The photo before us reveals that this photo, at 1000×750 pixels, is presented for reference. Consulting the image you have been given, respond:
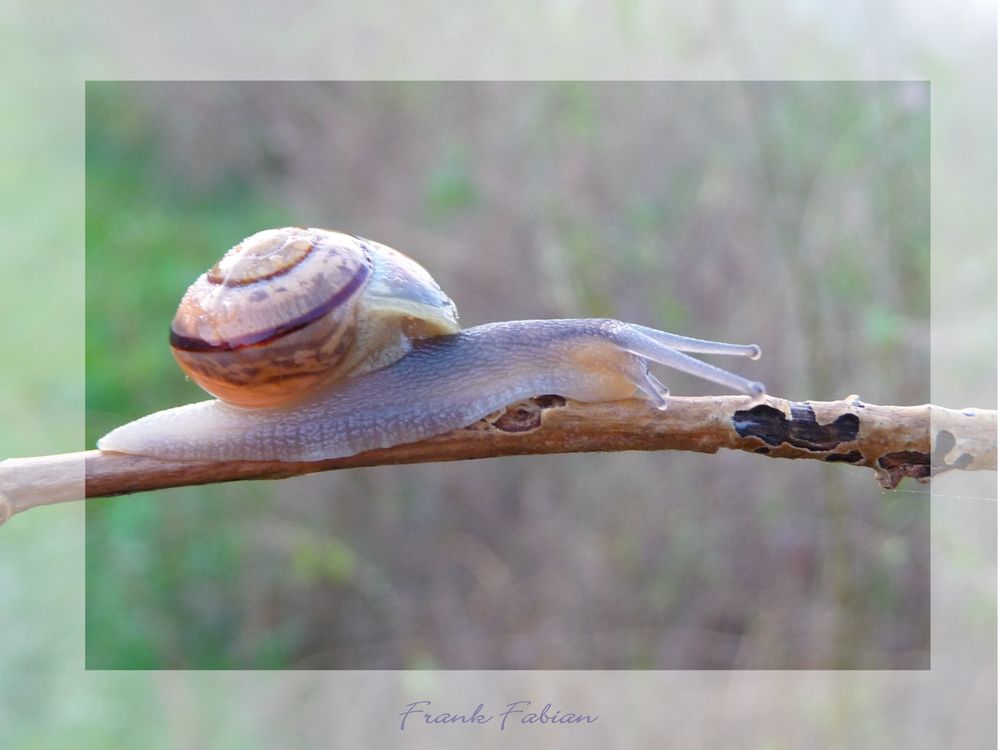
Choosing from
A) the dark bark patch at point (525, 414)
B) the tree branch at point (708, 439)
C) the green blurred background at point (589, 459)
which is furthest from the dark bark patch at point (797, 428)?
the green blurred background at point (589, 459)

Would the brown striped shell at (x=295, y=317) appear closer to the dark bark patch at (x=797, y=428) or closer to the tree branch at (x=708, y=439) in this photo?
the tree branch at (x=708, y=439)

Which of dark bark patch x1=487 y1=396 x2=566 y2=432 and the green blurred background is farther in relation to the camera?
the green blurred background

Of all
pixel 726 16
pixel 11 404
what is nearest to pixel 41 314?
pixel 11 404

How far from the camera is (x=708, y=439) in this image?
148 centimetres

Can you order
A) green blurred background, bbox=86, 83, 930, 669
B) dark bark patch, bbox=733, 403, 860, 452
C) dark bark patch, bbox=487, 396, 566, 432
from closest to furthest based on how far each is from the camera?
dark bark patch, bbox=733, 403, 860, 452, dark bark patch, bbox=487, 396, 566, 432, green blurred background, bbox=86, 83, 930, 669

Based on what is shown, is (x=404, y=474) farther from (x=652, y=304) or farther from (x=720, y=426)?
(x=720, y=426)

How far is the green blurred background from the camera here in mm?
3549

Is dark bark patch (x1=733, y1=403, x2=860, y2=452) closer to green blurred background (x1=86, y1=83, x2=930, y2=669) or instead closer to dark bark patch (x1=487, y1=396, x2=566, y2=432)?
dark bark patch (x1=487, y1=396, x2=566, y2=432)

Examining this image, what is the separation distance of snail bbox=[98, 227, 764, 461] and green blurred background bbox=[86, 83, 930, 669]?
77.1 inches

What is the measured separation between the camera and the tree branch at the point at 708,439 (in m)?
1.46

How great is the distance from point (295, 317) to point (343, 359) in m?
0.13

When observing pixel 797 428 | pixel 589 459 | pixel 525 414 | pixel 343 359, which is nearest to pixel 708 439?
pixel 797 428

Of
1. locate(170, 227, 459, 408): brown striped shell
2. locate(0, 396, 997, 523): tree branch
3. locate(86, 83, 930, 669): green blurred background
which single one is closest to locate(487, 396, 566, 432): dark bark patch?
locate(0, 396, 997, 523): tree branch

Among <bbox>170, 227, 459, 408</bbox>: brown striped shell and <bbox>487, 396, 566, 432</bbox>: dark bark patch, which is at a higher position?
<bbox>170, 227, 459, 408</bbox>: brown striped shell
